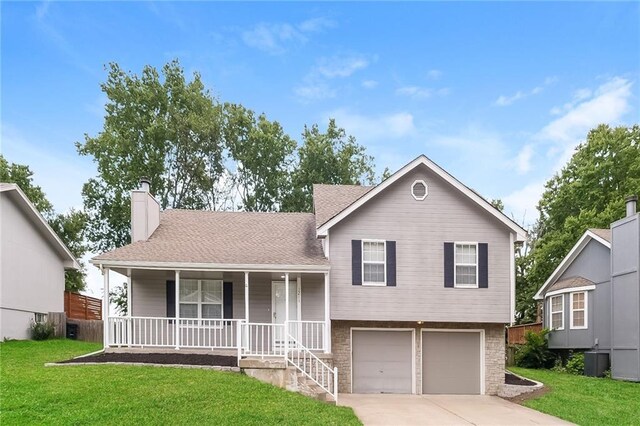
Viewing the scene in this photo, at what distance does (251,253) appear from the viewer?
15.7 m

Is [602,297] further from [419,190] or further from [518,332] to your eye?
[419,190]

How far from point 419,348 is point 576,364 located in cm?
744

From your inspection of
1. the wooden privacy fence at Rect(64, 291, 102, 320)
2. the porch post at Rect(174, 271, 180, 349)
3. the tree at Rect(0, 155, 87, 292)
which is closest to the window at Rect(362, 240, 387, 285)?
the porch post at Rect(174, 271, 180, 349)

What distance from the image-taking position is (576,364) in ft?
63.7

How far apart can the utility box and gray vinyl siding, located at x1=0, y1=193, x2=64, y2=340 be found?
20359 mm

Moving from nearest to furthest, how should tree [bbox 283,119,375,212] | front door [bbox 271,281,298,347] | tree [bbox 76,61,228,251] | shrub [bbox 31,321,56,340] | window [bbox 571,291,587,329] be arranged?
front door [bbox 271,281,298,347] < shrub [bbox 31,321,56,340] < window [bbox 571,291,587,329] < tree [bbox 76,61,228,251] < tree [bbox 283,119,375,212]

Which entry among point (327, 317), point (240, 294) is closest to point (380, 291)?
point (327, 317)

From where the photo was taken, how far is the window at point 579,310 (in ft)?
66.2

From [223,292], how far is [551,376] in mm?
11426

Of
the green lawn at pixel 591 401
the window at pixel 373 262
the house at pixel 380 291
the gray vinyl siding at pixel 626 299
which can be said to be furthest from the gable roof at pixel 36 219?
the gray vinyl siding at pixel 626 299

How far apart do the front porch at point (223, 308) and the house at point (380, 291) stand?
0.10 feet

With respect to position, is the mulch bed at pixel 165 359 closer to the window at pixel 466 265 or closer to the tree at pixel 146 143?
the window at pixel 466 265

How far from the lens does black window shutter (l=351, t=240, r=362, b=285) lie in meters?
15.5

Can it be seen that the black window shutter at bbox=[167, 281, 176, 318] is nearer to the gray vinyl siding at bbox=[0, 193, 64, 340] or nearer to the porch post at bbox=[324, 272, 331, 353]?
the porch post at bbox=[324, 272, 331, 353]
